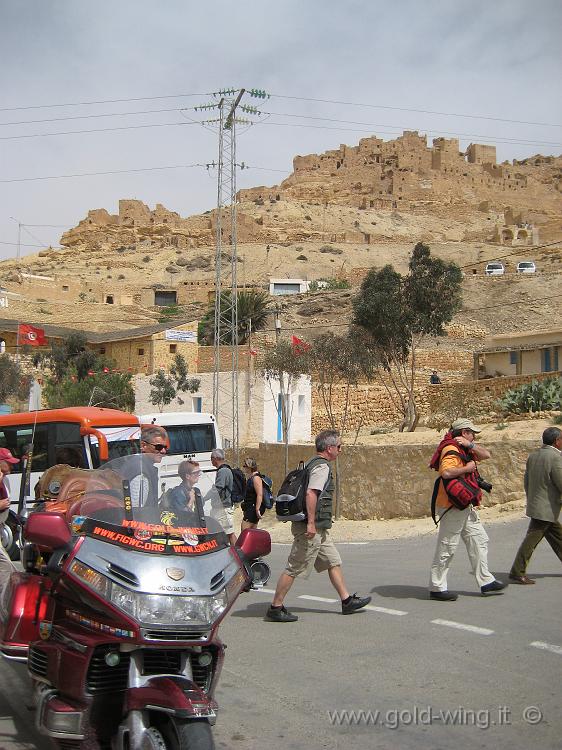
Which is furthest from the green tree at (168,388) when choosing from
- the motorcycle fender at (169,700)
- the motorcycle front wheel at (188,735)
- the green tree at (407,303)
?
the motorcycle front wheel at (188,735)

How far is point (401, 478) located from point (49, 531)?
530 inches

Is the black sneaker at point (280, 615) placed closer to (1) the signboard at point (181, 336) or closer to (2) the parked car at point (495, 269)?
(1) the signboard at point (181, 336)

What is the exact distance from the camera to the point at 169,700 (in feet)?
12.3

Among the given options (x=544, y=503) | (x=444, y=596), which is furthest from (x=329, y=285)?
(x=444, y=596)

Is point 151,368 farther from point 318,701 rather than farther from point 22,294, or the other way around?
point 318,701

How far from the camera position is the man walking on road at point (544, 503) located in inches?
328

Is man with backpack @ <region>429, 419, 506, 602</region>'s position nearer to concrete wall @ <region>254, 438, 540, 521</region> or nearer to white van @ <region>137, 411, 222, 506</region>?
concrete wall @ <region>254, 438, 540, 521</region>

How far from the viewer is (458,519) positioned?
7859mm

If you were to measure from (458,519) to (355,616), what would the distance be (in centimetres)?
131

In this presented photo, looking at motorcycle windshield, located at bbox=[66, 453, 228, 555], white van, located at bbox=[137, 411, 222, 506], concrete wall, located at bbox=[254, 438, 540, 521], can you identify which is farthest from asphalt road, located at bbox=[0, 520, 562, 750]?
white van, located at bbox=[137, 411, 222, 506]

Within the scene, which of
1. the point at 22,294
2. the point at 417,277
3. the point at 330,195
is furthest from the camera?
the point at 330,195

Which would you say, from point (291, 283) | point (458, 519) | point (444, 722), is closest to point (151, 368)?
point (291, 283)

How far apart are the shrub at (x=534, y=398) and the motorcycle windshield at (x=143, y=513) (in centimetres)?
1862

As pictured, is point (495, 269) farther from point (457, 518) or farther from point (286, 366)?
point (457, 518)
